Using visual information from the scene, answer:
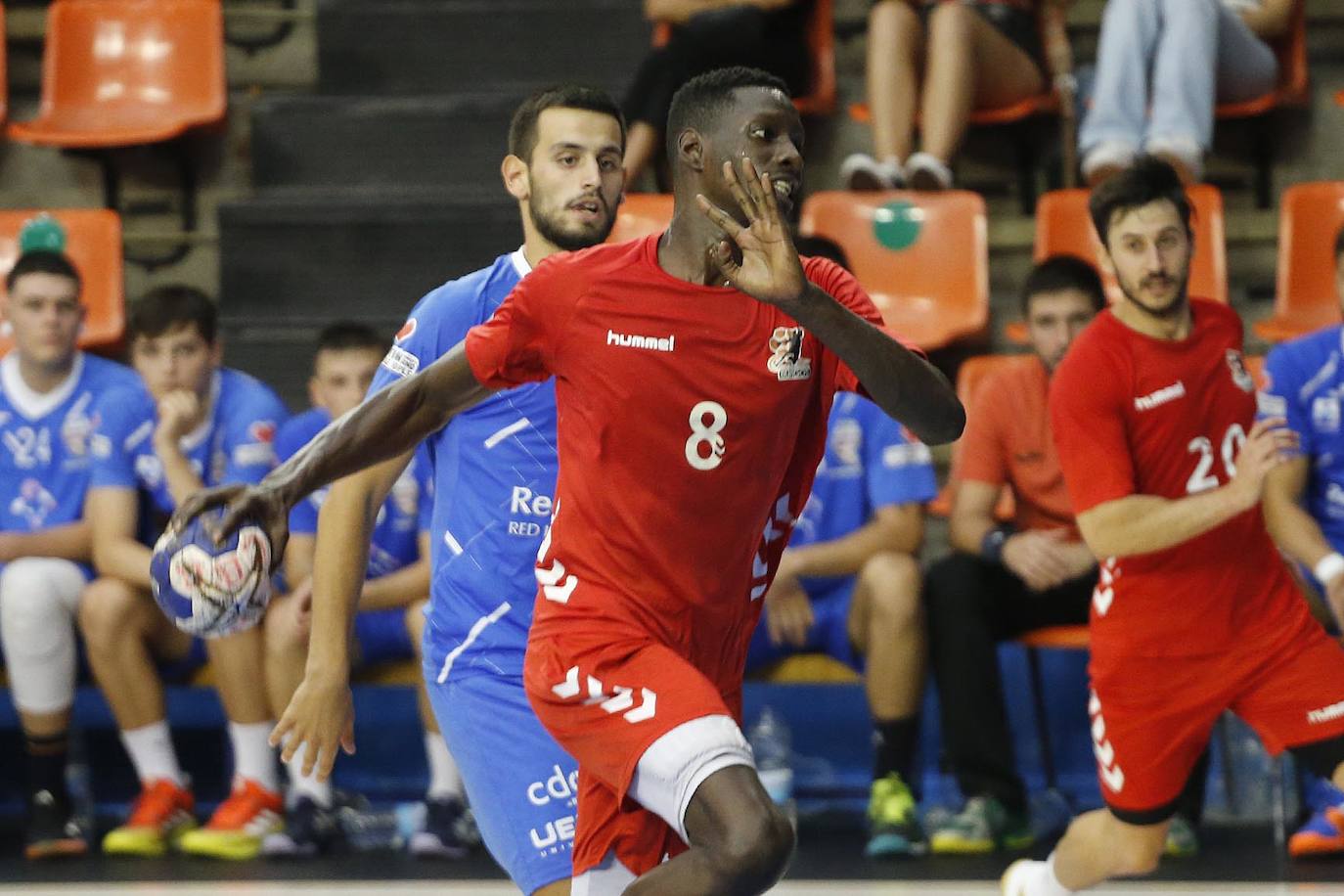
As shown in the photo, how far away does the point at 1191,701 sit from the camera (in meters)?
4.38

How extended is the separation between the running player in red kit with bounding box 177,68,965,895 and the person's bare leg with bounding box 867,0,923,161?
13.0ft

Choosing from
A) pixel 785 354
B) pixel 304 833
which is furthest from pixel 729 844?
pixel 304 833

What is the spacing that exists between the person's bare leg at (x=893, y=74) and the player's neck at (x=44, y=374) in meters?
2.78

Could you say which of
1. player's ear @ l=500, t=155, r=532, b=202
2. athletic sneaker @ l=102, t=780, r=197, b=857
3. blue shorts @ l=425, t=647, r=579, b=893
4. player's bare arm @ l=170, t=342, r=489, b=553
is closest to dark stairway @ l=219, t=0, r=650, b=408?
athletic sneaker @ l=102, t=780, r=197, b=857

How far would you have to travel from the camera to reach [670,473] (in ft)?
9.61

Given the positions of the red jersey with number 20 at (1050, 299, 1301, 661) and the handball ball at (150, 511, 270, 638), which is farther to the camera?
the red jersey with number 20 at (1050, 299, 1301, 661)

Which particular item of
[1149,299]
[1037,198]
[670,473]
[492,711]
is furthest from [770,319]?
[1037,198]

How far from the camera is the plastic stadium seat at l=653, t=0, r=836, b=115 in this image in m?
7.38

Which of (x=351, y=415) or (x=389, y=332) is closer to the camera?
(x=351, y=415)

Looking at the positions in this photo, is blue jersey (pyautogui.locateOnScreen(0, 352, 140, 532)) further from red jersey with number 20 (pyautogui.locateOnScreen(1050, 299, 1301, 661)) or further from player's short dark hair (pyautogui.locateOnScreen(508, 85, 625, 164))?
red jersey with number 20 (pyautogui.locateOnScreen(1050, 299, 1301, 661))

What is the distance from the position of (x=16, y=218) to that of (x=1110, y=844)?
468 cm

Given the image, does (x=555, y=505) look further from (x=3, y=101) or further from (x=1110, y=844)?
(x=3, y=101)

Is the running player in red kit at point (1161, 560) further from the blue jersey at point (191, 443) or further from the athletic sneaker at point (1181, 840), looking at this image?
the blue jersey at point (191, 443)

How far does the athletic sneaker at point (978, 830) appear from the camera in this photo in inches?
216
